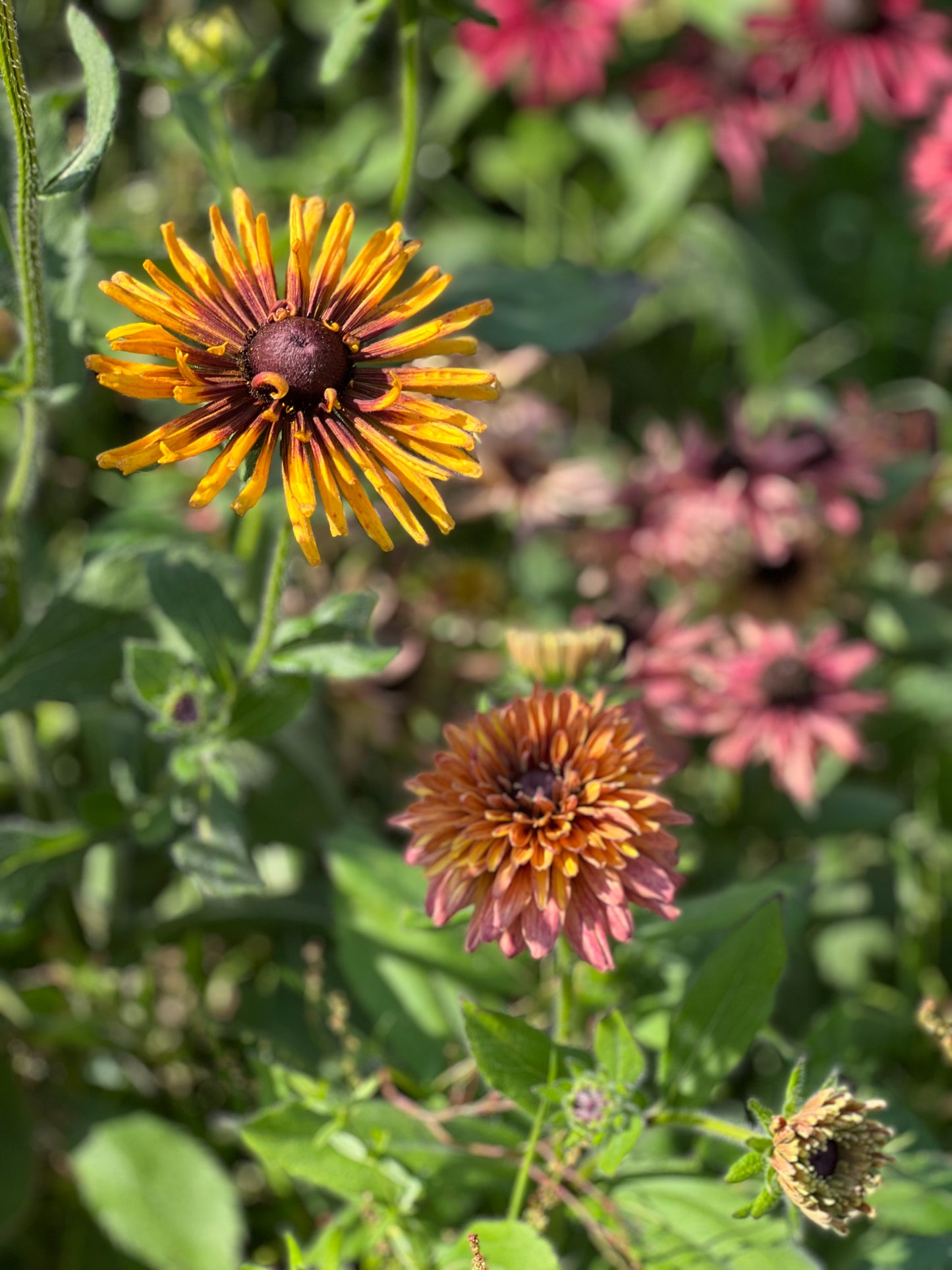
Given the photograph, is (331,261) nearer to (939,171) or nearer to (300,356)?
(300,356)

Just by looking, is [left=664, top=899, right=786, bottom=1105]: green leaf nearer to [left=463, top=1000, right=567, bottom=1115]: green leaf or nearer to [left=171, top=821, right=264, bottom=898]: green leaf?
[left=463, top=1000, right=567, bottom=1115]: green leaf

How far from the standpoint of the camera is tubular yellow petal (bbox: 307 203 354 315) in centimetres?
91

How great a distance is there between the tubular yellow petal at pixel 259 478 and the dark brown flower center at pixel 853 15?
1.53 m

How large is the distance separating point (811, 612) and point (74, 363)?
992 millimetres

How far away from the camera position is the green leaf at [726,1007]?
39.8 inches

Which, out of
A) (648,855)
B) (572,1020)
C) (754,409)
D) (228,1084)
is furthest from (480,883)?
(754,409)

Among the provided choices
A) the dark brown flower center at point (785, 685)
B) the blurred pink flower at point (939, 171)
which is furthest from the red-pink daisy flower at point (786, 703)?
the blurred pink flower at point (939, 171)

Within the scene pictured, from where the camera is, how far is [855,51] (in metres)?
1.97

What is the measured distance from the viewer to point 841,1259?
1266mm

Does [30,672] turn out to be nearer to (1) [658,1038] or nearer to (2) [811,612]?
(1) [658,1038]

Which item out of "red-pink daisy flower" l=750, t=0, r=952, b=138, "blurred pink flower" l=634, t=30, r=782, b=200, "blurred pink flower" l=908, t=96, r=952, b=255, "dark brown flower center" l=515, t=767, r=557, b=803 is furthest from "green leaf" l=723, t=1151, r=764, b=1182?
"blurred pink flower" l=634, t=30, r=782, b=200

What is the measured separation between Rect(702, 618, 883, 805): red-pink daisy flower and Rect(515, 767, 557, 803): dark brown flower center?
1.91ft

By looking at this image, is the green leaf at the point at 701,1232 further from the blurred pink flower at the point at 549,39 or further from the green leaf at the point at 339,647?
the blurred pink flower at the point at 549,39

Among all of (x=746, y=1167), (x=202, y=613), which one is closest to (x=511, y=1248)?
(x=746, y=1167)
